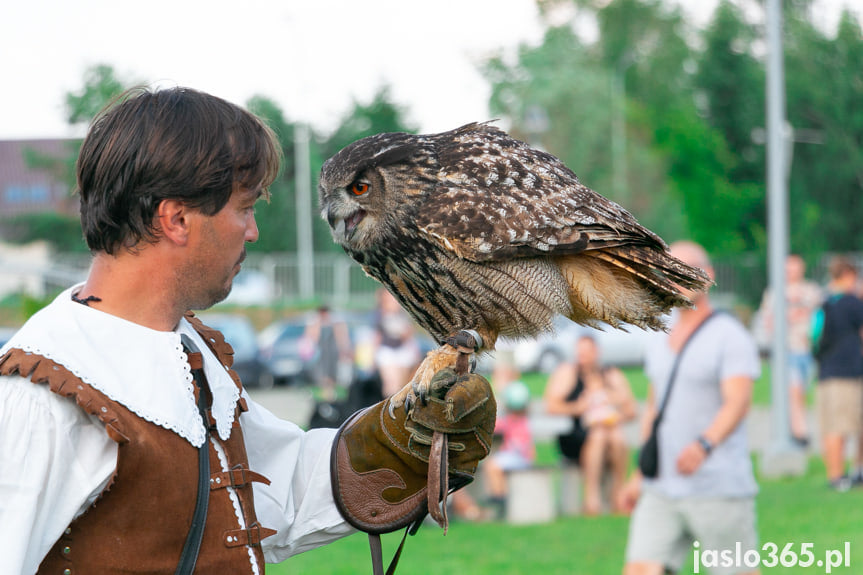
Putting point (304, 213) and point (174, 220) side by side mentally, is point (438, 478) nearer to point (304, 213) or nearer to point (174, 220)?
point (174, 220)

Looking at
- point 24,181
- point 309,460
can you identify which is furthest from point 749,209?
point 309,460

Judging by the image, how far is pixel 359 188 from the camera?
10.1 ft

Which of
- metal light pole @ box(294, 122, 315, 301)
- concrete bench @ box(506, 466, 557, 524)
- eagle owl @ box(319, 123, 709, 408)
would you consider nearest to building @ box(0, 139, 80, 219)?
metal light pole @ box(294, 122, 315, 301)

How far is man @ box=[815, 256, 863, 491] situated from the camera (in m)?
8.37

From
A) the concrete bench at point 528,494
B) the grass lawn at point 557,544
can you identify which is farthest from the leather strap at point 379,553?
the concrete bench at point 528,494

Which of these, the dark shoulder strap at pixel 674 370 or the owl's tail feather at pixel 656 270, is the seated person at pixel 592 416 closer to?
the dark shoulder strap at pixel 674 370

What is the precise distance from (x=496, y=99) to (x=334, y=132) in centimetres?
1326

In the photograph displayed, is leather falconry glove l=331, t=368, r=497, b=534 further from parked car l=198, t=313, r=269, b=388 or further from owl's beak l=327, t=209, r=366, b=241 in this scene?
parked car l=198, t=313, r=269, b=388

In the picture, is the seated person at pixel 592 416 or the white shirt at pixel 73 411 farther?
the seated person at pixel 592 416

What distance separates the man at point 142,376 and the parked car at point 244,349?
15.4m

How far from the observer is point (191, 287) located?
6.48 feet

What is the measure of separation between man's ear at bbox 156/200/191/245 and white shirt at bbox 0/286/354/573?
7.8 inches

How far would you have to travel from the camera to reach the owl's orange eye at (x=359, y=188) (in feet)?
10.0

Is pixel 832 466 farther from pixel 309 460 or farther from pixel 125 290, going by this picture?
pixel 125 290
